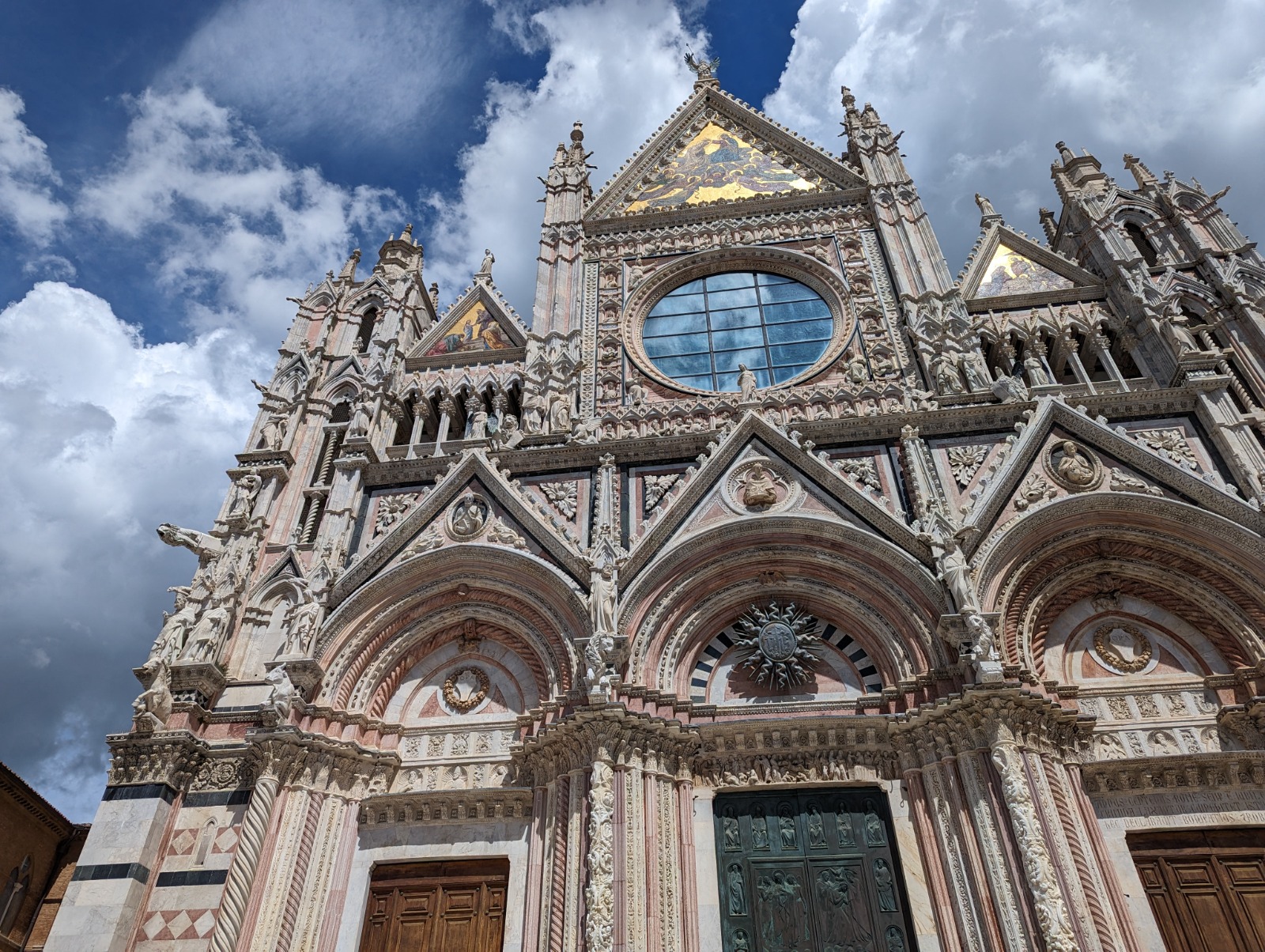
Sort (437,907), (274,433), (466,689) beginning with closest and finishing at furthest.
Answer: (437,907) → (466,689) → (274,433)

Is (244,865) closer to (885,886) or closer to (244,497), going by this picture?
(244,497)

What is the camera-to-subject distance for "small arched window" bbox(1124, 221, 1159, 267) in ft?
53.9

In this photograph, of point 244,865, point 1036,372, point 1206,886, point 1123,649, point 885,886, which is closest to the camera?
point 1206,886

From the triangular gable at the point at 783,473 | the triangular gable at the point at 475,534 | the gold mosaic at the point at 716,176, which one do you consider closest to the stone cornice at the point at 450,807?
the triangular gable at the point at 475,534

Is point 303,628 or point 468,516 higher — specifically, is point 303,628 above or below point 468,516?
below

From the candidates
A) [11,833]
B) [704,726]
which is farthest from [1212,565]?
[11,833]

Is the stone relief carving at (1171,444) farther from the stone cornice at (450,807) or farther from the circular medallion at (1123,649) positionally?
the stone cornice at (450,807)

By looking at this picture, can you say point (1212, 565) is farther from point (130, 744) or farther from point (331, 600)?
point (130, 744)

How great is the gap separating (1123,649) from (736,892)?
5826 millimetres

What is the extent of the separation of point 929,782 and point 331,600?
27.1 feet

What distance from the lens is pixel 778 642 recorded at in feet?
37.4

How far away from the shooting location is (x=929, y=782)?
991 centimetres

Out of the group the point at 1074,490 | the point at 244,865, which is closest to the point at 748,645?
the point at 1074,490

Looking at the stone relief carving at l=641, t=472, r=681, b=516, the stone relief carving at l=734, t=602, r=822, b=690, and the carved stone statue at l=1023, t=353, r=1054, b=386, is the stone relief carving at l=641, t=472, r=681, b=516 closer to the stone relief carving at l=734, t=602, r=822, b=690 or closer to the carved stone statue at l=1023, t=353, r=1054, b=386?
the stone relief carving at l=734, t=602, r=822, b=690
